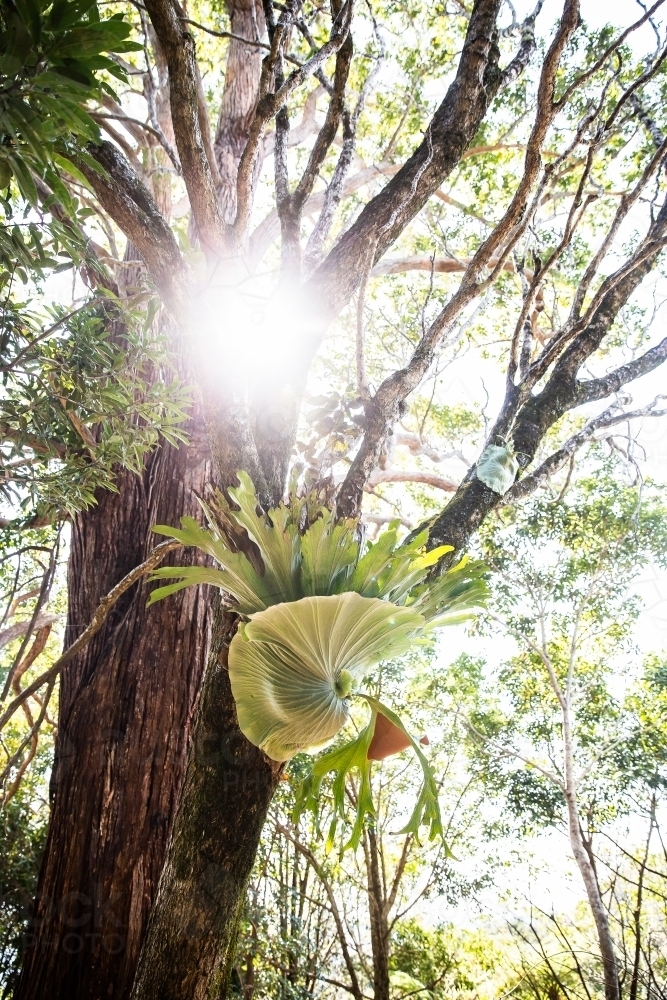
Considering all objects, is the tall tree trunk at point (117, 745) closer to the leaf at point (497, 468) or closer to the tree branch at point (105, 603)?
the tree branch at point (105, 603)

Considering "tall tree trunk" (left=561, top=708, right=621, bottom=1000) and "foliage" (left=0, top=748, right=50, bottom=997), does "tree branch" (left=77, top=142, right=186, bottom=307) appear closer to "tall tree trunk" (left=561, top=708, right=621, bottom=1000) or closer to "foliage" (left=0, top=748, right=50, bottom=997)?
"foliage" (left=0, top=748, right=50, bottom=997)

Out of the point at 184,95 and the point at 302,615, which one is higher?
the point at 184,95

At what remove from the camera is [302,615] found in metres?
1.12

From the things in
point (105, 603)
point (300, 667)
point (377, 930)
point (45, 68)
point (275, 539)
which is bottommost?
point (377, 930)

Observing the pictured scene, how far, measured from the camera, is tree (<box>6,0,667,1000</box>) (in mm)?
1287

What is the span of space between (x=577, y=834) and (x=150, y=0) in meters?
4.62

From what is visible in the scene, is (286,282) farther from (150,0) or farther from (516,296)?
(516,296)

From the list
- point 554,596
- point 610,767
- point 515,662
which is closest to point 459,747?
point 515,662

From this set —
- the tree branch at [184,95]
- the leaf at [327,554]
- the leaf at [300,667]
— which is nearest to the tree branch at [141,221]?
the tree branch at [184,95]

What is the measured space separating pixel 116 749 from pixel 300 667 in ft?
3.80

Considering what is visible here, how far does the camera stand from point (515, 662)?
519 cm

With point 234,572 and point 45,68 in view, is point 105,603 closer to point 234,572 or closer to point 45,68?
point 234,572

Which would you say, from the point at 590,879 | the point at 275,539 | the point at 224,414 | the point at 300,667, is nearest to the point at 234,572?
the point at 275,539

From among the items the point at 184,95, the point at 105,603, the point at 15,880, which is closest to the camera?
the point at 184,95
